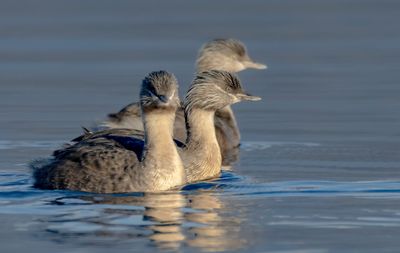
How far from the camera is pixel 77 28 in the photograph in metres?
27.7

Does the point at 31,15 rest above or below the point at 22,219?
above

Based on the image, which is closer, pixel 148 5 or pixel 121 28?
pixel 121 28

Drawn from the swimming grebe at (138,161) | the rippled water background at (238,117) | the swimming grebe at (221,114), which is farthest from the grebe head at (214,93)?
the swimming grebe at (138,161)

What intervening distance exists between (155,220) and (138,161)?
1.79 meters

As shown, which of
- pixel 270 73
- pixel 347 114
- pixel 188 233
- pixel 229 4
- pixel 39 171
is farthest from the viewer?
pixel 229 4

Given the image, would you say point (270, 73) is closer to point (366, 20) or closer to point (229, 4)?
point (366, 20)

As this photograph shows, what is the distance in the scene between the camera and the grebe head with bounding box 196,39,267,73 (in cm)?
2116

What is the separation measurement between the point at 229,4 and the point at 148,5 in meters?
1.64

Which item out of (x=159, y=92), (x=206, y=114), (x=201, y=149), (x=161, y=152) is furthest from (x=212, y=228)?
(x=206, y=114)

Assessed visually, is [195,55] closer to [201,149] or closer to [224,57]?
[224,57]

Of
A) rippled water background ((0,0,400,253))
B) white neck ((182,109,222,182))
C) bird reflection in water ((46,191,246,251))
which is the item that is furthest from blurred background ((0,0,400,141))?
bird reflection in water ((46,191,246,251))

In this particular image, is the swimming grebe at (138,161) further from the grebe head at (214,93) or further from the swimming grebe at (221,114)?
the swimming grebe at (221,114)

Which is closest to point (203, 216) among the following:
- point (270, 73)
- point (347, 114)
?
point (347, 114)

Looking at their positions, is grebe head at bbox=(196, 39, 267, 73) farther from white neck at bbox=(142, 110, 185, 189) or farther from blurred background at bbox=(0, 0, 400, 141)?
white neck at bbox=(142, 110, 185, 189)
